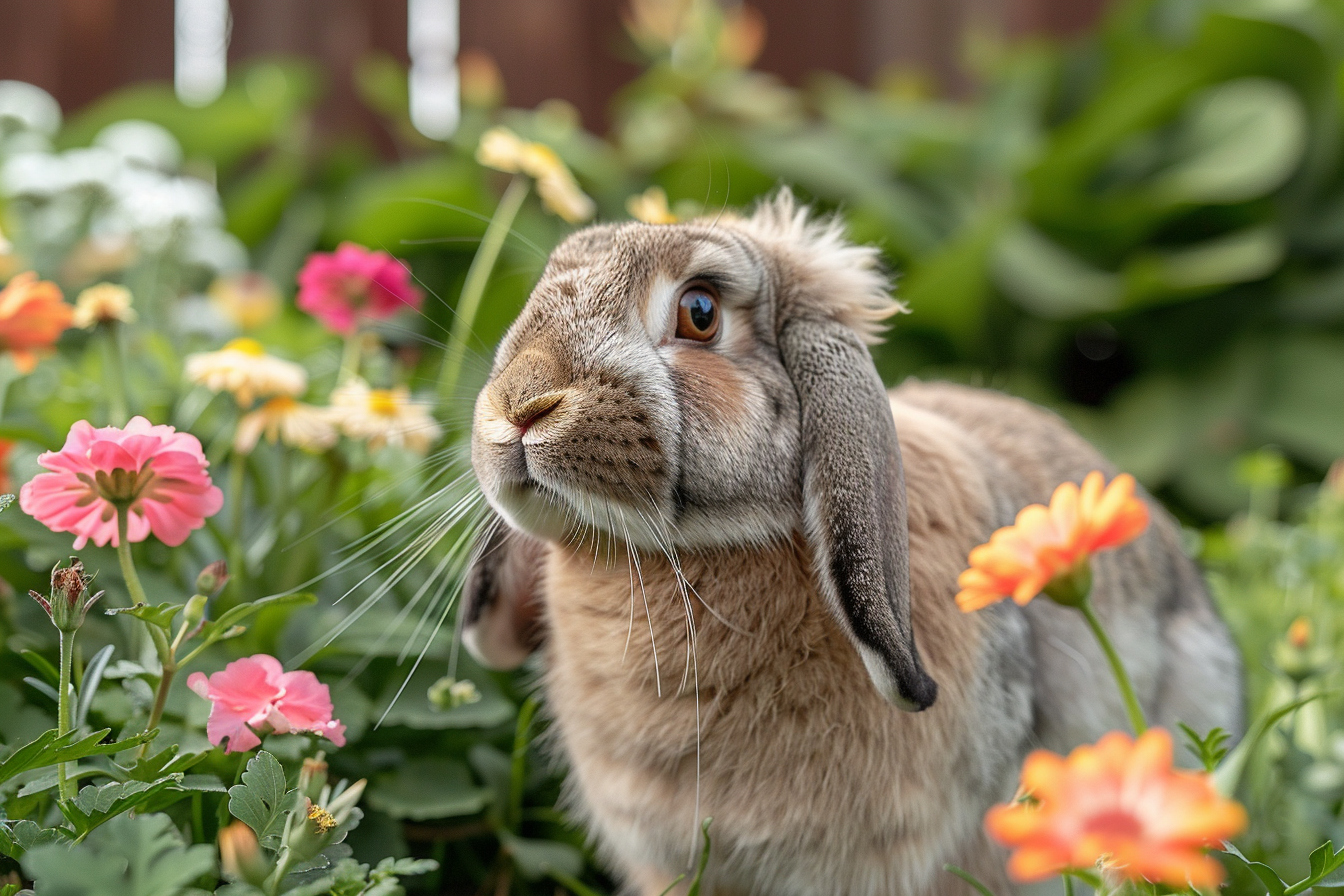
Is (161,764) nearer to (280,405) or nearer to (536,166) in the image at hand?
(280,405)

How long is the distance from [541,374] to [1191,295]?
2.90 meters

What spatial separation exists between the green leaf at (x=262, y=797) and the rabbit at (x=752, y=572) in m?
0.42

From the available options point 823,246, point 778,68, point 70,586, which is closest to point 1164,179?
point 778,68

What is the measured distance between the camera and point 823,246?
62.7 inches

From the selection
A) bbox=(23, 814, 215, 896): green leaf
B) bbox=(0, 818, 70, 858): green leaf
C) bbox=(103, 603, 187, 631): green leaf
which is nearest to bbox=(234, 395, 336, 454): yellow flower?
bbox=(103, 603, 187, 631): green leaf

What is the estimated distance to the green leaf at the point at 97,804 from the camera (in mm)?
1030

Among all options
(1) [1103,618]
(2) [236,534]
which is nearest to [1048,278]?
(1) [1103,618]

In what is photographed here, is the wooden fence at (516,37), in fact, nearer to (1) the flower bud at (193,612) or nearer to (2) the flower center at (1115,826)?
(1) the flower bud at (193,612)

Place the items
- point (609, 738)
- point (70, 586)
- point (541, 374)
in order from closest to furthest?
1. point (70, 586)
2. point (541, 374)
3. point (609, 738)

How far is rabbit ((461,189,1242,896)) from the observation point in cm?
126

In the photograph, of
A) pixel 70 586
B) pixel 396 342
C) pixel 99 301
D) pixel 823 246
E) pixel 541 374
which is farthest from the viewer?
pixel 396 342

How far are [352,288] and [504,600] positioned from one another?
2.28 feet

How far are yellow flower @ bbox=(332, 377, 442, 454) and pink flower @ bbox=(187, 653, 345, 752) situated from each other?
25.9 inches

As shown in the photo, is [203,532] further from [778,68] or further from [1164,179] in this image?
[778,68]
